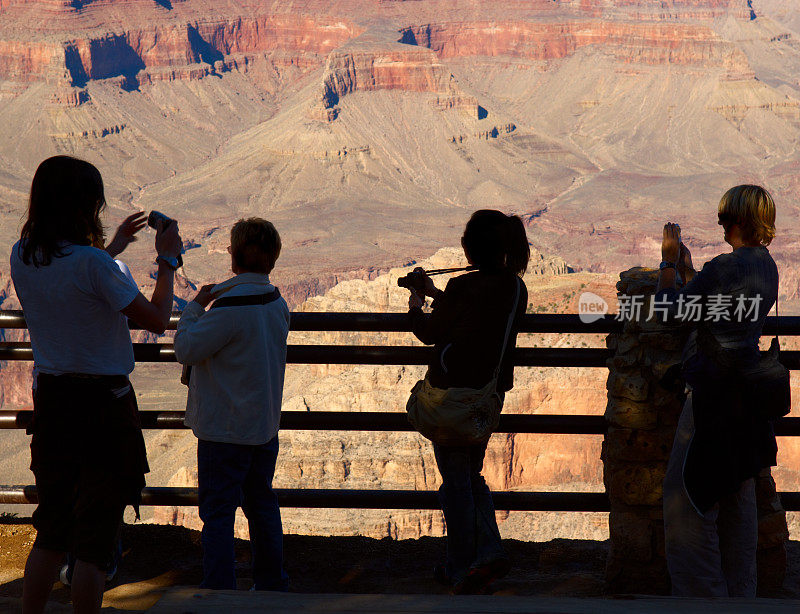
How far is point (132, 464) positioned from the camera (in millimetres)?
2979

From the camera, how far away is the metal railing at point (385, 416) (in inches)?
147

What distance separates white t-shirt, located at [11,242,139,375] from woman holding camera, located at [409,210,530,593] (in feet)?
3.91

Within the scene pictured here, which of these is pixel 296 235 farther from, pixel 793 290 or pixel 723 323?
pixel 723 323

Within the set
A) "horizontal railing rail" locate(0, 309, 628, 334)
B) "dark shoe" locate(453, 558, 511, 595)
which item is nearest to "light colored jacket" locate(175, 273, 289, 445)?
"horizontal railing rail" locate(0, 309, 628, 334)

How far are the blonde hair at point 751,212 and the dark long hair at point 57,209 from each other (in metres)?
2.24

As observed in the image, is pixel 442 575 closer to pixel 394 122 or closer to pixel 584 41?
pixel 394 122

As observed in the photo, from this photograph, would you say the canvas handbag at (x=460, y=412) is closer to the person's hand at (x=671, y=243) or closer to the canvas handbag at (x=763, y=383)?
the person's hand at (x=671, y=243)

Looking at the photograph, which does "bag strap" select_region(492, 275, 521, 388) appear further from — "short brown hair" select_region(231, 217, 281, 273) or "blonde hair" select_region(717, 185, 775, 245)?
"short brown hair" select_region(231, 217, 281, 273)

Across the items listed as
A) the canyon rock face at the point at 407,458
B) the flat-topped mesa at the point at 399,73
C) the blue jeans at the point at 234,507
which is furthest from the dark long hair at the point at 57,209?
the flat-topped mesa at the point at 399,73

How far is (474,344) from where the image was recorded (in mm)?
3387

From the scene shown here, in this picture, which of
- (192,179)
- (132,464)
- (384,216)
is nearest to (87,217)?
(132,464)

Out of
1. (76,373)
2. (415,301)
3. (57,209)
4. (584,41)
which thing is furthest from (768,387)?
(584,41)

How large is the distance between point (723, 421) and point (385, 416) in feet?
4.84

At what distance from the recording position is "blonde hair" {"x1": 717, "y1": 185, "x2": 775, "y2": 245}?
10.1 feet
